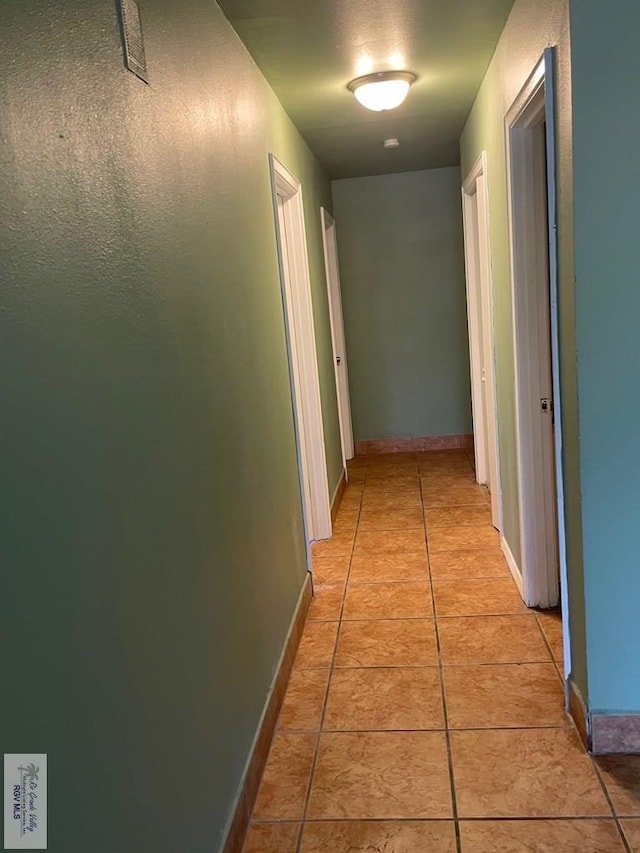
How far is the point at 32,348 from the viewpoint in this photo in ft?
3.25

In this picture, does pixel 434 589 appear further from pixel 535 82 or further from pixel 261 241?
pixel 535 82

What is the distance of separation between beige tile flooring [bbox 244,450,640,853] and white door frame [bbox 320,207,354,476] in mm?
2241

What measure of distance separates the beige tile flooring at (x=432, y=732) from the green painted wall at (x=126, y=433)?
0.25 meters

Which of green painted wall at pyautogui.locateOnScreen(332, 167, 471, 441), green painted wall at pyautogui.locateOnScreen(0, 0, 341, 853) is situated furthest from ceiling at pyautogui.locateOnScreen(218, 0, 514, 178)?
green painted wall at pyautogui.locateOnScreen(332, 167, 471, 441)

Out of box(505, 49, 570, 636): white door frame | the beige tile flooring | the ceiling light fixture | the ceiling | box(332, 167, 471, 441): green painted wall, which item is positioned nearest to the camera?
the beige tile flooring

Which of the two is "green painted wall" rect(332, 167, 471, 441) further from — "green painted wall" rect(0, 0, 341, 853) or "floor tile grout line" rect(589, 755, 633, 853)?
"floor tile grout line" rect(589, 755, 633, 853)

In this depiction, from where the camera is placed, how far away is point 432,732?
2230 millimetres

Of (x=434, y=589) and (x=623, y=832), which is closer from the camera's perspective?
(x=623, y=832)

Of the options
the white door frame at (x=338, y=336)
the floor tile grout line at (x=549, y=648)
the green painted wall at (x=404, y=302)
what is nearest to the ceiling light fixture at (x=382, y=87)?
the white door frame at (x=338, y=336)

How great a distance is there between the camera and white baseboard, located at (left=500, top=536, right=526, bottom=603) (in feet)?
10.2

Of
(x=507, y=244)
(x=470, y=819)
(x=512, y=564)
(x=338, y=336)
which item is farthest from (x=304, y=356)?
(x=470, y=819)

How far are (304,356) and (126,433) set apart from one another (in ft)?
8.83

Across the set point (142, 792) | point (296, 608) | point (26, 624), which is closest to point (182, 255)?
point (26, 624)

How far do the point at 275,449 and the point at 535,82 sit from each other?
1.55m
